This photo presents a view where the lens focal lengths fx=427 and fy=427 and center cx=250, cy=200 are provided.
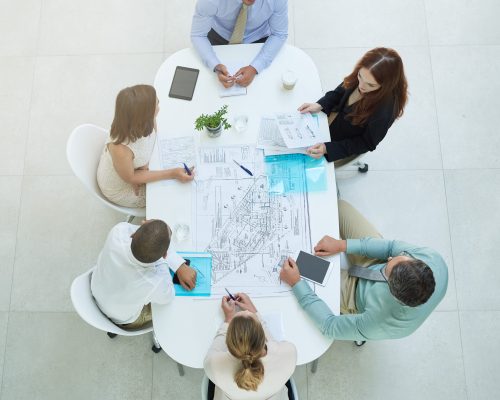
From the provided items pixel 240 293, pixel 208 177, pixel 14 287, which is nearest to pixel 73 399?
pixel 14 287

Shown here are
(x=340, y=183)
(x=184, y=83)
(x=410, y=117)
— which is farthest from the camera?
(x=410, y=117)

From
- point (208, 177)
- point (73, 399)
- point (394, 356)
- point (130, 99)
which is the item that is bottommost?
point (73, 399)

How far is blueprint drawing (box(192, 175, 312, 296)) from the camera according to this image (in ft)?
5.99

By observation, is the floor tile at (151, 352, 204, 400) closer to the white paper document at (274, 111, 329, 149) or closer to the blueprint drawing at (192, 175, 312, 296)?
the blueprint drawing at (192, 175, 312, 296)

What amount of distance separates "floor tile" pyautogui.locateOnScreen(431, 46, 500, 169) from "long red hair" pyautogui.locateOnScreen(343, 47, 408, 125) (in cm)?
109

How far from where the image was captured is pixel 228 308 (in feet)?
5.69

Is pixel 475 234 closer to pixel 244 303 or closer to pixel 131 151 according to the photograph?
pixel 244 303

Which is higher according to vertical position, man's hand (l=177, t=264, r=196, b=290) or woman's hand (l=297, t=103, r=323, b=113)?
woman's hand (l=297, t=103, r=323, b=113)

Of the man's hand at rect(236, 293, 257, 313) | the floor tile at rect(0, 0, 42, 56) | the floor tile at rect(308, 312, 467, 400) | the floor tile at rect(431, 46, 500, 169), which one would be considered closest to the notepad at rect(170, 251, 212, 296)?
the man's hand at rect(236, 293, 257, 313)

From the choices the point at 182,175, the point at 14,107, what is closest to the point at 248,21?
the point at 182,175

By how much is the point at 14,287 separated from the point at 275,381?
1.88 metres

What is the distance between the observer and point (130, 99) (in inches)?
70.8

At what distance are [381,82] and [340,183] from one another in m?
1.01

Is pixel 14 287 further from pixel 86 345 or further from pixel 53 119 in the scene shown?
pixel 53 119
